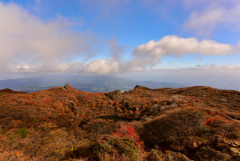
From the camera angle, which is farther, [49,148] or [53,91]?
[53,91]

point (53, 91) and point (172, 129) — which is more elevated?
point (53, 91)

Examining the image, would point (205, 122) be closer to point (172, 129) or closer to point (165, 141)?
point (172, 129)

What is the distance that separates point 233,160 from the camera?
28.7 ft

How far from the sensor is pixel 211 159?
9.62 meters

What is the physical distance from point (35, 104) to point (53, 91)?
52.8ft

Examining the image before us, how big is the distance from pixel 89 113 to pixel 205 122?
4438 cm

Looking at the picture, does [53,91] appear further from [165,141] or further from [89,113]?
[165,141]

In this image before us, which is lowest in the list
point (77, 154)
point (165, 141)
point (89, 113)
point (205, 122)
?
point (89, 113)

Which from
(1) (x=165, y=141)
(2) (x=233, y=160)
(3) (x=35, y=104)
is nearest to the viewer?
(2) (x=233, y=160)

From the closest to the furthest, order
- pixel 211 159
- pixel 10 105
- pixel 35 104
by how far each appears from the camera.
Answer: pixel 211 159, pixel 10 105, pixel 35 104

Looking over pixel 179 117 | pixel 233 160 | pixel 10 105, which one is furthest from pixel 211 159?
pixel 10 105

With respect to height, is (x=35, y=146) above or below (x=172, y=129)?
above

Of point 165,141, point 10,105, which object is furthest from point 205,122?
point 10,105

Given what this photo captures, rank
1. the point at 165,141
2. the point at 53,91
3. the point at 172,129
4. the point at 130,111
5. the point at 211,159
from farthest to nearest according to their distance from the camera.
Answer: the point at 53,91
the point at 130,111
the point at 172,129
the point at 165,141
the point at 211,159
